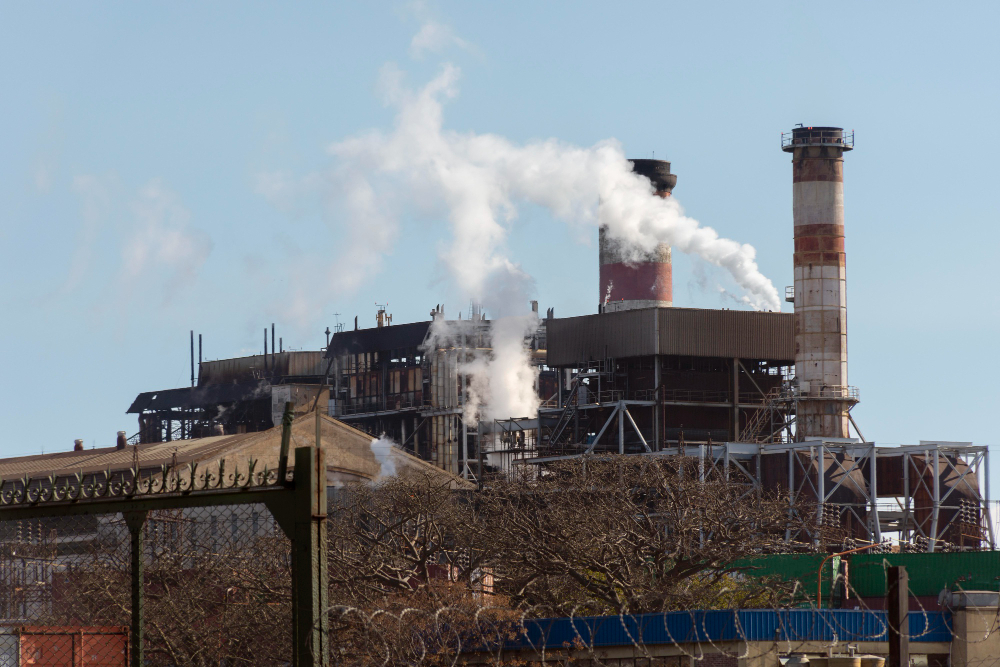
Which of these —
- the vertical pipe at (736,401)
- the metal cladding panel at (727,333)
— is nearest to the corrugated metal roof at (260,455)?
the metal cladding panel at (727,333)

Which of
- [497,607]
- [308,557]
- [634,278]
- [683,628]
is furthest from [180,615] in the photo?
[634,278]

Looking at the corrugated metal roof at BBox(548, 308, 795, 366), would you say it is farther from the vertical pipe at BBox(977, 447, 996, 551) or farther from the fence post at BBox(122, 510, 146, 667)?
the fence post at BBox(122, 510, 146, 667)

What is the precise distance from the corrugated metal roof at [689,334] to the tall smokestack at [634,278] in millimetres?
7673

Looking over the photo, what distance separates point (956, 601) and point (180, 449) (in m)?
40.8

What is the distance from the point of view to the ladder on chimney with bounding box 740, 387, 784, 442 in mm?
68562

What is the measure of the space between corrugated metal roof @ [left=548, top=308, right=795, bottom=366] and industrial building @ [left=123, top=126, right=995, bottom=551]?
0.07 m

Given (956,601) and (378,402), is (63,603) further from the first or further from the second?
(378,402)

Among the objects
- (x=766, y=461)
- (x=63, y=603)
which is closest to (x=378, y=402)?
(x=766, y=461)

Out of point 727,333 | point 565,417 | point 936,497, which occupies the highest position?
point 727,333

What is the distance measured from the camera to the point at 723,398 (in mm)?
71062

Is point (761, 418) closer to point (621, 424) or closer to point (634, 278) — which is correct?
point (621, 424)

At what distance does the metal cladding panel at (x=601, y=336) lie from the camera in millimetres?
70000

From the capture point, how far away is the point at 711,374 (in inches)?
2808

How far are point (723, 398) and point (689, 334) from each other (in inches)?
153
